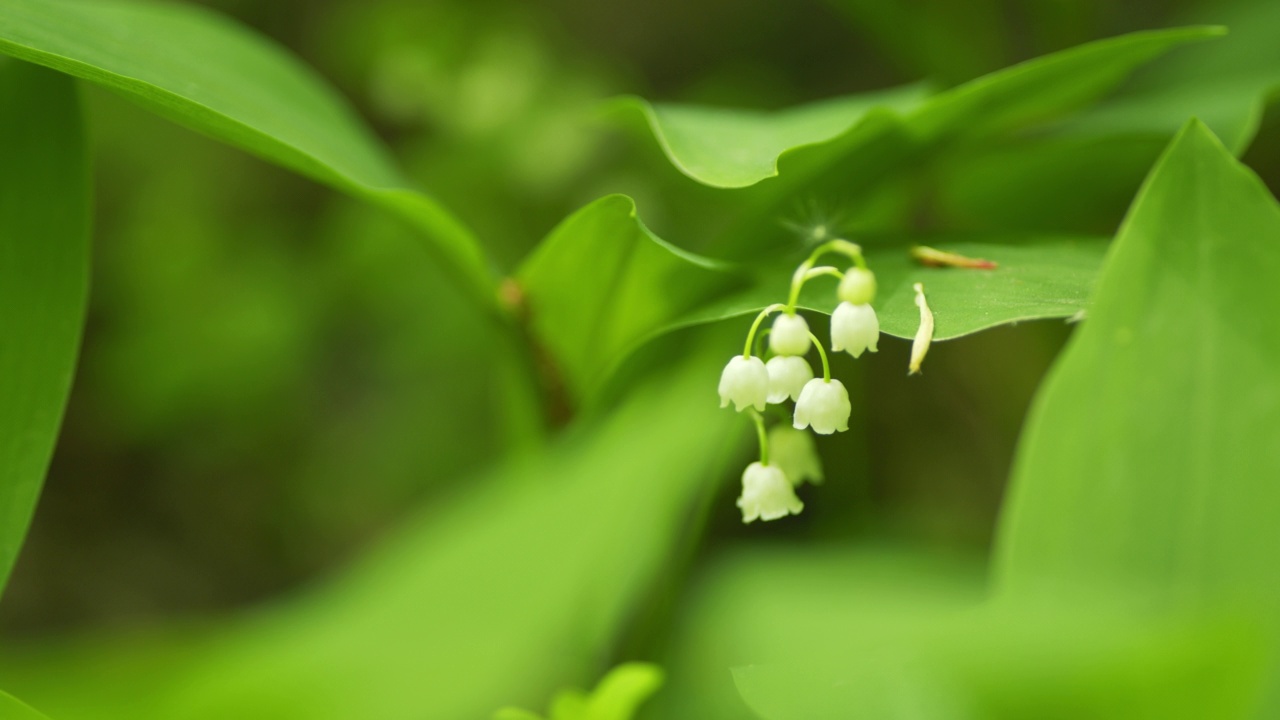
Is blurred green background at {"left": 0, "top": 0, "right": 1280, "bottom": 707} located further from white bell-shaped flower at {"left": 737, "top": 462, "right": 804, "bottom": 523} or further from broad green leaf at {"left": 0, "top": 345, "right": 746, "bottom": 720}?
broad green leaf at {"left": 0, "top": 345, "right": 746, "bottom": 720}

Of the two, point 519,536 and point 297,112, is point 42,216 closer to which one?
point 297,112

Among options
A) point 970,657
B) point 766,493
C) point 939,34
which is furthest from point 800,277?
point 939,34

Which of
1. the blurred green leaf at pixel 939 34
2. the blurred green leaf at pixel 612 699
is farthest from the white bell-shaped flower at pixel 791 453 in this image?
Result: the blurred green leaf at pixel 939 34

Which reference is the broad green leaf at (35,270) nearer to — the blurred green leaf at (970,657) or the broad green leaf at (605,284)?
the broad green leaf at (605,284)

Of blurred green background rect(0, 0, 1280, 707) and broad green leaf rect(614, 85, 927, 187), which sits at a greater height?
blurred green background rect(0, 0, 1280, 707)

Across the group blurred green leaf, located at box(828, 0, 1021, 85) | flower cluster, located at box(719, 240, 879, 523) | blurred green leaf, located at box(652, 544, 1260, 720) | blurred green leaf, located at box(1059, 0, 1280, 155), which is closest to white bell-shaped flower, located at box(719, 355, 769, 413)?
flower cluster, located at box(719, 240, 879, 523)
